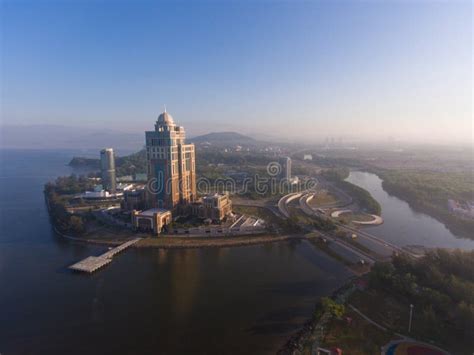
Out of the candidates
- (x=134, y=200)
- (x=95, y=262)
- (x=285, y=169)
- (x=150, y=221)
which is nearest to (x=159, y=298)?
(x=95, y=262)

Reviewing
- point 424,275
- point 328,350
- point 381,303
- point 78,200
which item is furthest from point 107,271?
point 78,200

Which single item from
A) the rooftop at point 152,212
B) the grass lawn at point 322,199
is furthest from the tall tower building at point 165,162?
the grass lawn at point 322,199

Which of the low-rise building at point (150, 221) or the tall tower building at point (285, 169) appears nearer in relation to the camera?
the low-rise building at point (150, 221)

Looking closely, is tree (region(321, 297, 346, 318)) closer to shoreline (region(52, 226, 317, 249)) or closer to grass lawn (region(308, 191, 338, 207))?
shoreline (region(52, 226, 317, 249))

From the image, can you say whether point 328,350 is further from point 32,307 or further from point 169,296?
point 32,307

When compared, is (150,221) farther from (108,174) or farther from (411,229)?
(411,229)

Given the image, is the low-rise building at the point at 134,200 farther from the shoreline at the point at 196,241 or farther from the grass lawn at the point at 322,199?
the grass lawn at the point at 322,199
